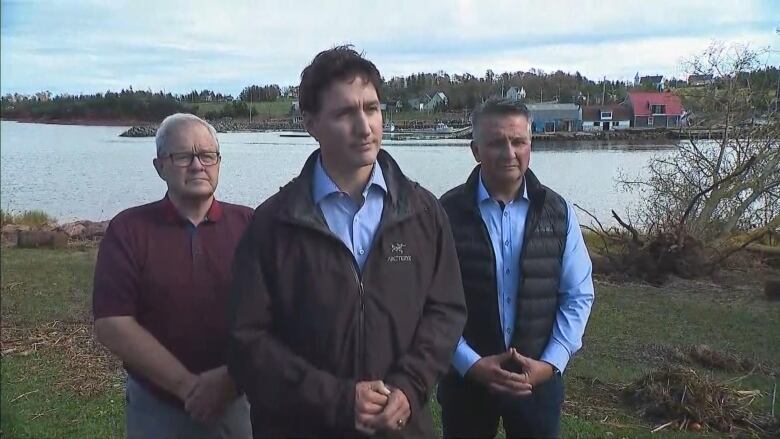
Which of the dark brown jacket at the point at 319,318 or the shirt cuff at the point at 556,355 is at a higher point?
the dark brown jacket at the point at 319,318

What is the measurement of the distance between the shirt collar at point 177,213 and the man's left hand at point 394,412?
904 mm

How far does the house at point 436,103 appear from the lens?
145 ft

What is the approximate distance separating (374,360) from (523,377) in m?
0.79

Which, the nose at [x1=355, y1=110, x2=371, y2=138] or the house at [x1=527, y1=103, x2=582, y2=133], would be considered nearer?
the nose at [x1=355, y1=110, x2=371, y2=138]

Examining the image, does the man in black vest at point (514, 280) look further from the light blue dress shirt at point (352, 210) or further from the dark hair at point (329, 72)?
the dark hair at point (329, 72)

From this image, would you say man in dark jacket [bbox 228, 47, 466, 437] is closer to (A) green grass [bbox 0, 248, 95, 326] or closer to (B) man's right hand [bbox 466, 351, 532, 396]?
(B) man's right hand [bbox 466, 351, 532, 396]

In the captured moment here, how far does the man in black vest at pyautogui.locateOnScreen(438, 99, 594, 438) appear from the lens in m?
2.72

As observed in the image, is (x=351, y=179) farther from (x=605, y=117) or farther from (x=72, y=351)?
(x=605, y=117)

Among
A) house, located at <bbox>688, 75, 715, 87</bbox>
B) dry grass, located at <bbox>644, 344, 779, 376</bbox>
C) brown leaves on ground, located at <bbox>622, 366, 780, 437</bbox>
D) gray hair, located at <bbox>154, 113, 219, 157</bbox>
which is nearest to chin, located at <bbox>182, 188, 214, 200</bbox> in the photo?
gray hair, located at <bbox>154, 113, 219, 157</bbox>

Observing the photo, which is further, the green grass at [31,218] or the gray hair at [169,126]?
the green grass at [31,218]

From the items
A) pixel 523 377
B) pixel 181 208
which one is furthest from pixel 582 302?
pixel 181 208

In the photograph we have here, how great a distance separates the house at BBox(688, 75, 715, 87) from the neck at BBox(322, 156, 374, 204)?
45.1 ft

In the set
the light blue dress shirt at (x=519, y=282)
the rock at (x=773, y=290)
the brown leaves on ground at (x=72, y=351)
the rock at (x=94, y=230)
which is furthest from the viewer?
the rock at (x=94, y=230)

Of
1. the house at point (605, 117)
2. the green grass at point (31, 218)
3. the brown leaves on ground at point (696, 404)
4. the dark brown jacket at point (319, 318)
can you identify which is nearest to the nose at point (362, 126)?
the dark brown jacket at point (319, 318)
